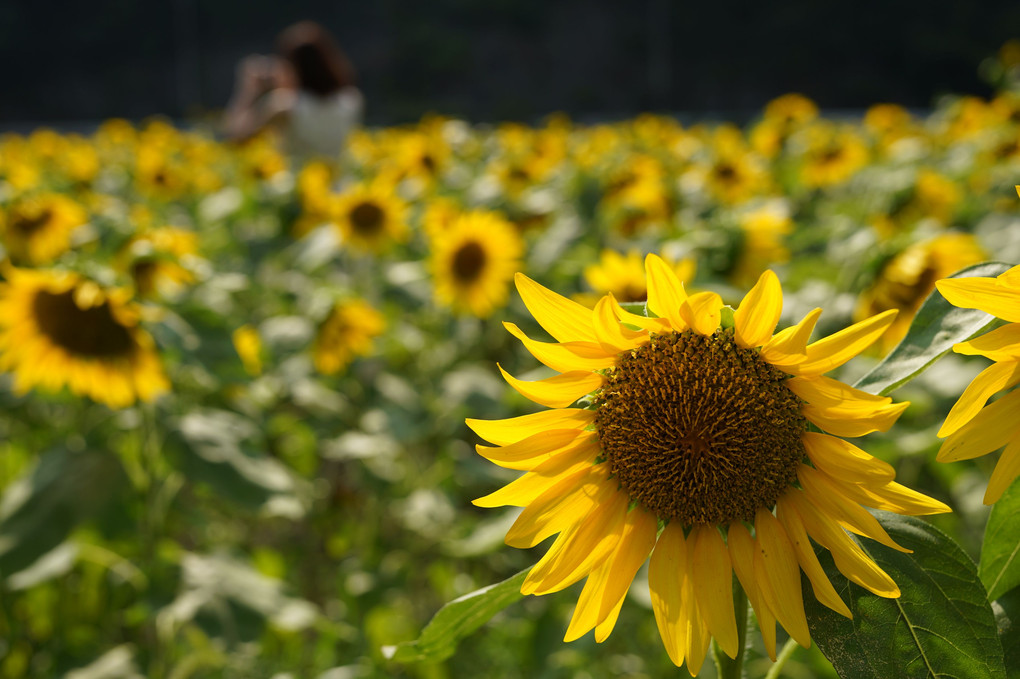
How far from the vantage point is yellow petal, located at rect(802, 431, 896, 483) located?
0.49 meters

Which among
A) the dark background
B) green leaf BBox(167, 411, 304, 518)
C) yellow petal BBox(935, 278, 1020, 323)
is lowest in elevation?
the dark background

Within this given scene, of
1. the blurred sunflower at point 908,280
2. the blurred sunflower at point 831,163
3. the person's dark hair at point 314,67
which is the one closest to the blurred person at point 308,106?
the person's dark hair at point 314,67

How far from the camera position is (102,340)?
1.35 metres

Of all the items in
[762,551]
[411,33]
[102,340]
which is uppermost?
[762,551]

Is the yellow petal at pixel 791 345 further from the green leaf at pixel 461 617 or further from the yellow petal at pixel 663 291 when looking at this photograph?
the green leaf at pixel 461 617

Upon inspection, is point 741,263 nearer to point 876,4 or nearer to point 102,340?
point 102,340

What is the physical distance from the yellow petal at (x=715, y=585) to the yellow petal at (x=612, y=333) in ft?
0.42

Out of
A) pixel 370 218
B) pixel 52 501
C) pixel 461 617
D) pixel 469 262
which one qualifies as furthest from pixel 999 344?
pixel 370 218

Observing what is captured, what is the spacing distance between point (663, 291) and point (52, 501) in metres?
1.14

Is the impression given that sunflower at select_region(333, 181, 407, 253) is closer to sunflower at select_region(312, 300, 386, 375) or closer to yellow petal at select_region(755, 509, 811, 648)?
sunflower at select_region(312, 300, 386, 375)

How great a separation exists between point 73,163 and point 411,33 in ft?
74.0

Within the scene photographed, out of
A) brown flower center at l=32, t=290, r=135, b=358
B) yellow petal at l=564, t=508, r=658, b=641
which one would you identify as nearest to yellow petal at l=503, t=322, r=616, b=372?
yellow petal at l=564, t=508, r=658, b=641

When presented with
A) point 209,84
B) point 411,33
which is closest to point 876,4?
point 411,33

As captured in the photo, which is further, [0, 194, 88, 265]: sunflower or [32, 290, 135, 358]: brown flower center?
[0, 194, 88, 265]: sunflower
